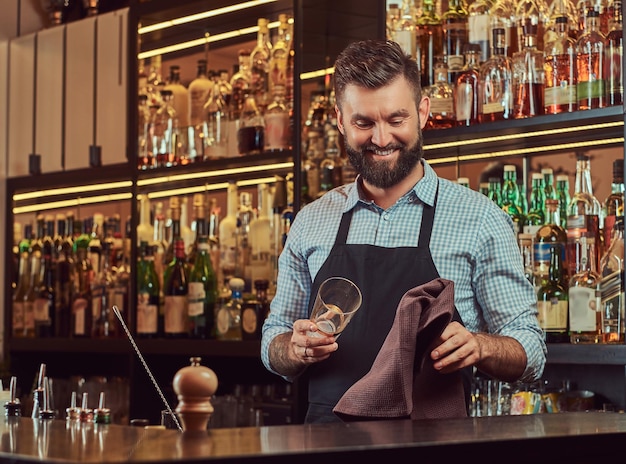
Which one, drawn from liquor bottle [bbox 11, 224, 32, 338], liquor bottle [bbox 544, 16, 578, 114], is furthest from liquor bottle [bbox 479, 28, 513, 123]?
liquor bottle [bbox 11, 224, 32, 338]

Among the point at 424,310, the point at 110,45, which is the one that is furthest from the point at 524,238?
the point at 110,45

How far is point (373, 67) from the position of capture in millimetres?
2387

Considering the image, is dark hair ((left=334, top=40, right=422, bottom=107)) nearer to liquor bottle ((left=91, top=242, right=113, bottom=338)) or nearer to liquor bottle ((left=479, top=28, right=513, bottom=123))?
liquor bottle ((left=479, top=28, right=513, bottom=123))

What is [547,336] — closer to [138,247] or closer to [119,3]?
[138,247]

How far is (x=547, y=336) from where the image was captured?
287 cm

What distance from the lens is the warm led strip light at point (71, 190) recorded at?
4.26 metres

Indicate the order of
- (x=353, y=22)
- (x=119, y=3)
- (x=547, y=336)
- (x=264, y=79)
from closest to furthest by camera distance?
(x=547, y=336) < (x=353, y=22) < (x=264, y=79) < (x=119, y=3)

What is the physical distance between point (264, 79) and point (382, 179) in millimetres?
1511

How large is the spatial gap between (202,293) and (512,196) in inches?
47.8

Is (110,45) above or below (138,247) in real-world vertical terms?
above

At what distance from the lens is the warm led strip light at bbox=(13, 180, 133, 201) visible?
4.26 metres

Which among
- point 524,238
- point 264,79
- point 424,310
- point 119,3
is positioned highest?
point 119,3

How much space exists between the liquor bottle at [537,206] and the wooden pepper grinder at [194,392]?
174 cm

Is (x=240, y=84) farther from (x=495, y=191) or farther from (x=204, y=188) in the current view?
(x=495, y=191)
